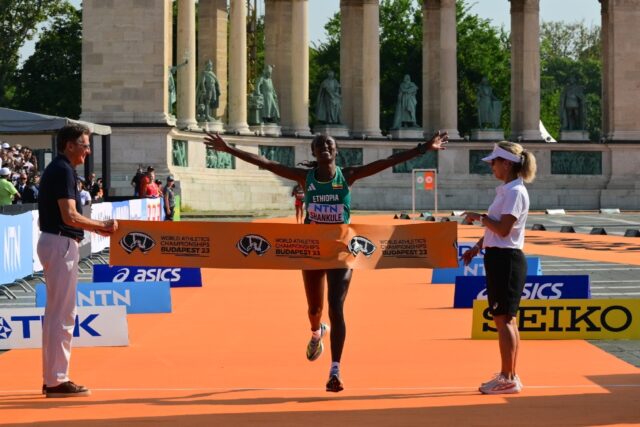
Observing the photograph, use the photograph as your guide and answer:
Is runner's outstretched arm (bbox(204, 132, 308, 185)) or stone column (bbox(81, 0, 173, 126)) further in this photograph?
stone column (bbox(81, 0, 173, 126))

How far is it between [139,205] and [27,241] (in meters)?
15.3

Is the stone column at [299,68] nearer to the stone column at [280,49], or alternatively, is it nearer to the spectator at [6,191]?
the stone column at [280,49]

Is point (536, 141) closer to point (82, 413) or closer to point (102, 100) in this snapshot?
point (102, 100)

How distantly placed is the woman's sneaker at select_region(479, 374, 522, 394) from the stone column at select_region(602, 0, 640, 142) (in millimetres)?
71484

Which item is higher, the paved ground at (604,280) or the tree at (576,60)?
the tree at (576,60)

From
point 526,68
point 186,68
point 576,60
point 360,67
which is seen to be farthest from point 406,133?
point 576,60

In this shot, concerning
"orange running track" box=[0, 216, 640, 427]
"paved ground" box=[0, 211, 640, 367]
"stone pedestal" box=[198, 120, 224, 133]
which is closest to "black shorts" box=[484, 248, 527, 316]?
"orange running track" box=[0, 216, 640, 427]

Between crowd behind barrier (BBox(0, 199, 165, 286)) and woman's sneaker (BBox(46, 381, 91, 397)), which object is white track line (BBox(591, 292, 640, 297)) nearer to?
crowd behind barrier (BBox(0, 199, 165, 286))

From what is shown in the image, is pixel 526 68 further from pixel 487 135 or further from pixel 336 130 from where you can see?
pixel 336 130

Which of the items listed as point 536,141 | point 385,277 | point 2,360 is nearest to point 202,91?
point 536,141

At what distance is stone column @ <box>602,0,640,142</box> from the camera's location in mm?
84250

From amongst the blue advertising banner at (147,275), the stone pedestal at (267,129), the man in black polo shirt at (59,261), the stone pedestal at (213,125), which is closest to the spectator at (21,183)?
the blue advertising banner at (147,275)

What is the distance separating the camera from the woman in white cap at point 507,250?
15023mm

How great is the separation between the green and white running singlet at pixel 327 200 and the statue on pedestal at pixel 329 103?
65.1m
